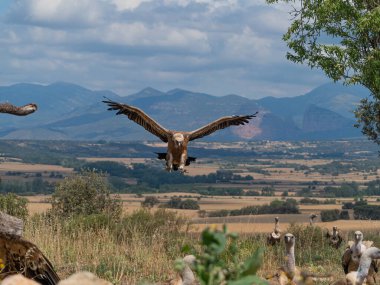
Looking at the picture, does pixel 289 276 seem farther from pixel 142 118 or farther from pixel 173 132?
pixel 142 118

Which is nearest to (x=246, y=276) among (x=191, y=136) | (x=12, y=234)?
(x=12, y=234)

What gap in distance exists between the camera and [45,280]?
30.2ft

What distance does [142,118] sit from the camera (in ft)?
48.3

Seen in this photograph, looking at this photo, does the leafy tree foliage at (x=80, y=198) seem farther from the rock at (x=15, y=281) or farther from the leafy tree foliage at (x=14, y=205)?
the rock at (x=15, y=281)

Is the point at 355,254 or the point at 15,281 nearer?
the point at 15,281

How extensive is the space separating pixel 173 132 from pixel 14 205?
43.2ft

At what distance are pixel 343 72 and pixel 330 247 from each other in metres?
5.16

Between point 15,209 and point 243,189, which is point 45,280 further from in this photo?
point 243,189

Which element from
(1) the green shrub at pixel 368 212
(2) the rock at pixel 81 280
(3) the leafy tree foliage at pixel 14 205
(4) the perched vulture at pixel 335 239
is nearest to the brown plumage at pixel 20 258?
(2) the rock at pixel 81 280

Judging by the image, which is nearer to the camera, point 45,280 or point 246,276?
point 246,276

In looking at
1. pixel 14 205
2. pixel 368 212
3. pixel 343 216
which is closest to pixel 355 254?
pixel 14 205

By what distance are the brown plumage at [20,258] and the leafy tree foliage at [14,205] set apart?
15997 mm

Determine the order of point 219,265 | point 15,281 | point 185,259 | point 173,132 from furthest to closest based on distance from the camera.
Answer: point 173,132, point 185,259, point 15,281, point 219,265

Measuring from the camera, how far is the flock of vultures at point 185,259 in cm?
830
